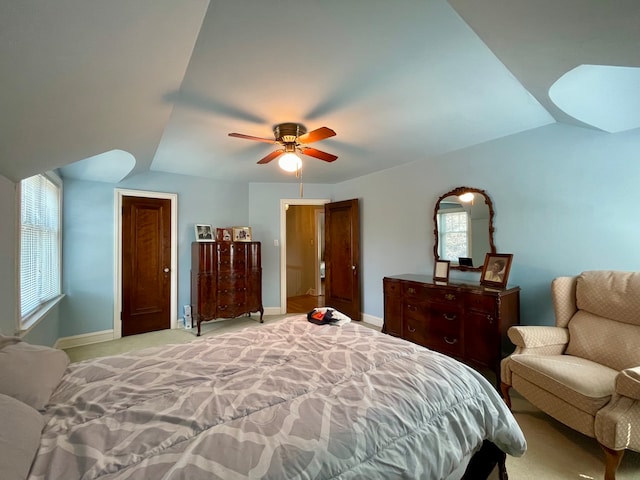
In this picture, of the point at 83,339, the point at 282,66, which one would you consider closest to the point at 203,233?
the point at 83,339

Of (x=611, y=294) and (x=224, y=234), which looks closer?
(x=611, y=294)

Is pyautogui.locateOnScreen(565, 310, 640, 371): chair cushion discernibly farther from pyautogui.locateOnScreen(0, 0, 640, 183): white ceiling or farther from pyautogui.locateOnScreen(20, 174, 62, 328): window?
pyautogui.locateOnScreen(20, 174, 62, 328): window

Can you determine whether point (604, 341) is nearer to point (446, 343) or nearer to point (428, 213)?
point (446, 343)

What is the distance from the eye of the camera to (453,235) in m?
3.28

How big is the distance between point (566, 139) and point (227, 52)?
9.48 ft

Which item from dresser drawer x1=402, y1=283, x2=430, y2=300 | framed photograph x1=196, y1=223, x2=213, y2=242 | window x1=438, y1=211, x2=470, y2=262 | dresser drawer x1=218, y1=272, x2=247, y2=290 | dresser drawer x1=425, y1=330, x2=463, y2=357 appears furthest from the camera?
framed photograph x1=196, y1=223, x2=213, y2=242

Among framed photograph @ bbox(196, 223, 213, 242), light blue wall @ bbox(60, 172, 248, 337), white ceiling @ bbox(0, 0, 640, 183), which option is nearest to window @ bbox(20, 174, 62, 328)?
light blue wall @ bbox(60, 172, 248, 337)

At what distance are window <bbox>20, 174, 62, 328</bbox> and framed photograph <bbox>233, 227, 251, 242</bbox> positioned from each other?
2.08m

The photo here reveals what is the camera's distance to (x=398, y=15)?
139cm

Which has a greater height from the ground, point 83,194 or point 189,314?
point 83,194

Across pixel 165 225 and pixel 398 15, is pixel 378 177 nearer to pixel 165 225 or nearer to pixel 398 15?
pixel 398 15

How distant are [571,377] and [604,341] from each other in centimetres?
56

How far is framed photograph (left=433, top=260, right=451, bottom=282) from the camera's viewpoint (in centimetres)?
309

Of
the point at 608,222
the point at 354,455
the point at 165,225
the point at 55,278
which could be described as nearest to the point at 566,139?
the point at 608,222
